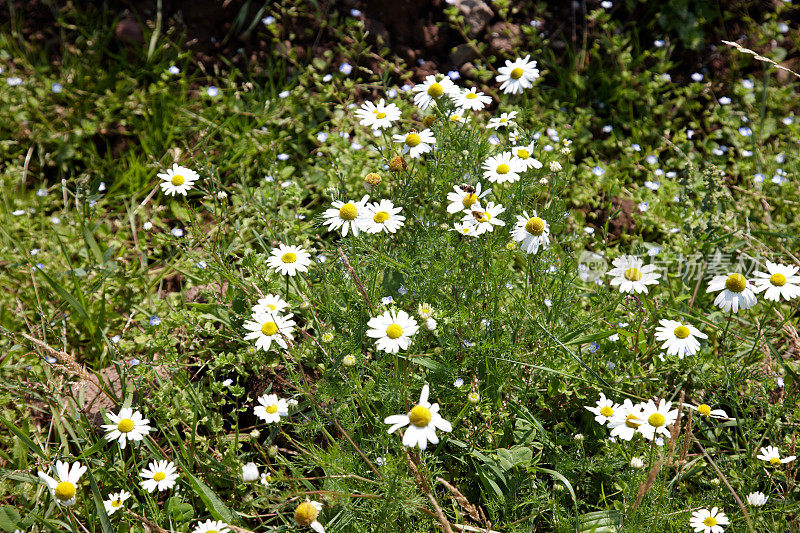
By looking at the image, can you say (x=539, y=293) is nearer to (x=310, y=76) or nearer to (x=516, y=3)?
(x=310, y=76)

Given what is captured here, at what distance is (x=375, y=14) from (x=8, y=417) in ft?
10.7

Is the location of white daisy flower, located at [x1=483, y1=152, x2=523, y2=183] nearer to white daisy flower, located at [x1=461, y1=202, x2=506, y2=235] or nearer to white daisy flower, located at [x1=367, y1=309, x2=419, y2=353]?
white daisy flower, located at [x1=461, y1=202, x2=506, y2=235]

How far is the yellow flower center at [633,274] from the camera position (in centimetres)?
216

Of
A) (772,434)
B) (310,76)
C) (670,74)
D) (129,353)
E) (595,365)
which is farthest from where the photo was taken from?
(670,74)

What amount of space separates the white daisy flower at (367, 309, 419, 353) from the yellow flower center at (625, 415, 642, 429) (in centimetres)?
70

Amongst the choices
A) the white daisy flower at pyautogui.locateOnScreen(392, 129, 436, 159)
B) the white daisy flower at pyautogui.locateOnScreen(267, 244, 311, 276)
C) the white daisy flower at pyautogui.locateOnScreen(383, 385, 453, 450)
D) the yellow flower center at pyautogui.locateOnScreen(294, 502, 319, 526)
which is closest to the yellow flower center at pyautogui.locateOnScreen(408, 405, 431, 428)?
the white daisy flower at pyautogui.locateOnScreen(383, 385, 453, 450)

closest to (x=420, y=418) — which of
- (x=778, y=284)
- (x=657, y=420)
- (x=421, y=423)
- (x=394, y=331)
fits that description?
(x=421, y=423)

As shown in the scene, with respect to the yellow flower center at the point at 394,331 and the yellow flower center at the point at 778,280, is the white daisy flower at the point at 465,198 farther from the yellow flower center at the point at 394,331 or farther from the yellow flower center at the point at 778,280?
the yellow flower center at the point at 778,280

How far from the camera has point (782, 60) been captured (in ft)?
14.2

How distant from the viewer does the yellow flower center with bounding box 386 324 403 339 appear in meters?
1.91

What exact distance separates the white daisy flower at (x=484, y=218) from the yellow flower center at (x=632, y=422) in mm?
753

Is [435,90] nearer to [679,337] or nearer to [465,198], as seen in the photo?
[465,198]

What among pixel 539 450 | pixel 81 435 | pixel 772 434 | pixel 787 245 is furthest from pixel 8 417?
pixel 787 245

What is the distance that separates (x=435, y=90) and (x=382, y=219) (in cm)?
66
